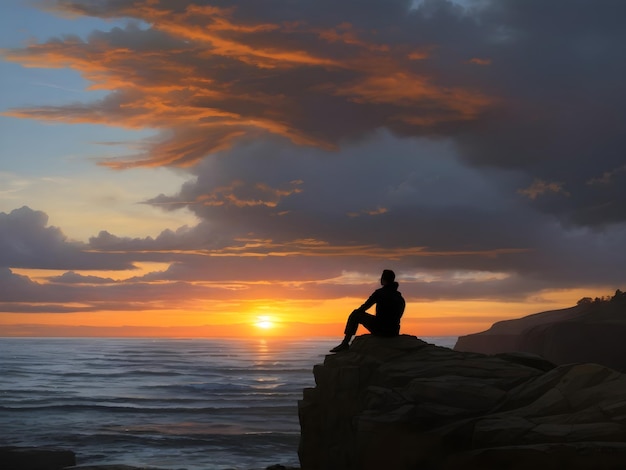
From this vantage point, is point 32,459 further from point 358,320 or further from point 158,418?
point 158,418

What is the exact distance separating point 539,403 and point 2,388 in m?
67.9

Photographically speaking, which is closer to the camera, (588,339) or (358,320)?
(358,320)

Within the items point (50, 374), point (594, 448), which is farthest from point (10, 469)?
point (50, 374)

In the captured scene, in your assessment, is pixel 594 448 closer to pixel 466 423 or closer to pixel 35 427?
pixel 466 423

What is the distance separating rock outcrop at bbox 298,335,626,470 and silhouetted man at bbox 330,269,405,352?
0.31 meters

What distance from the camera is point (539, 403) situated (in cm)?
1323

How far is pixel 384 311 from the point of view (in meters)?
17.4

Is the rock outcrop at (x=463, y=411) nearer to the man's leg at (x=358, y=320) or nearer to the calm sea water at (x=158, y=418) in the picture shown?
the man's leg at (x=358, y=320)

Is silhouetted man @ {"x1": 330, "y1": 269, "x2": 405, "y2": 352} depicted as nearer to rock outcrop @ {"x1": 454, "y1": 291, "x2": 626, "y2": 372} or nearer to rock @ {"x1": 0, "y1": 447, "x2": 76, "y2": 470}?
rock @ {"x1": 0, "y1": 447, "x2": 76, "y2": 470}

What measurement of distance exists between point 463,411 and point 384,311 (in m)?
4.11

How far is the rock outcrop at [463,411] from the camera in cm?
1191

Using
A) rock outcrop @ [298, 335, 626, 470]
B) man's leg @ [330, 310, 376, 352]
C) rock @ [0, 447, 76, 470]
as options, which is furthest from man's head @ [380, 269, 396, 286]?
rock @ [0, 447, 76, 470]

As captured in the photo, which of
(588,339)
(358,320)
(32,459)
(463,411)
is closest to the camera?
(463,411)

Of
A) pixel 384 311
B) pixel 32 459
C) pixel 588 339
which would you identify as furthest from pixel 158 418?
pixel 384 311
